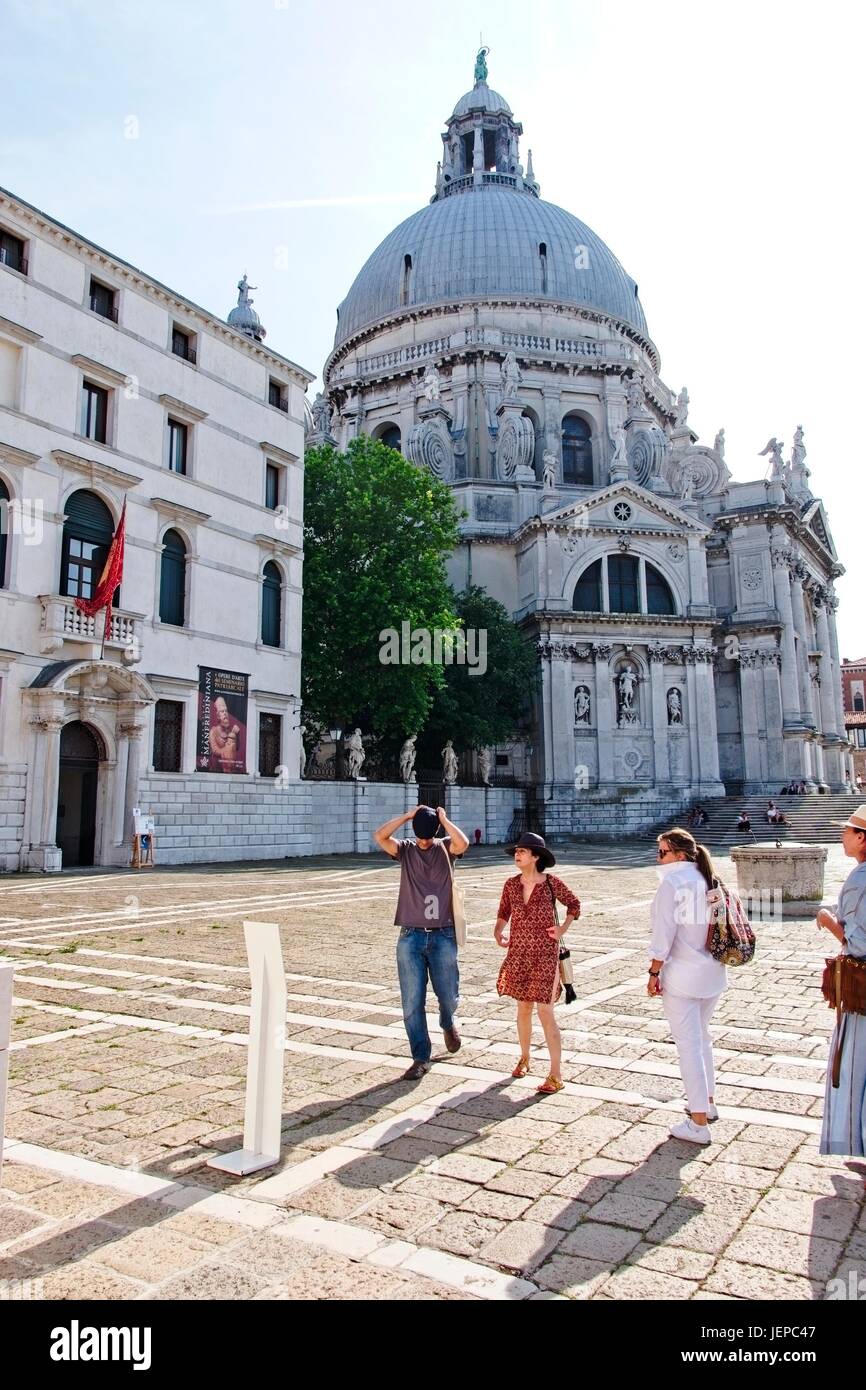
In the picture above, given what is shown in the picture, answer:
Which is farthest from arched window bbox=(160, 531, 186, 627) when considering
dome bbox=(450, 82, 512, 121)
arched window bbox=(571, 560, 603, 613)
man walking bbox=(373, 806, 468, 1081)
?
dome bbox=(450, 82, 512, 121)

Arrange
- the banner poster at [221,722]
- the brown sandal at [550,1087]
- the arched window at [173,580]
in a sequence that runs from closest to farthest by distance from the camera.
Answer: the brown sandal at [550,1087] < the arched window at [173,580] < the banner poster at [221,722]

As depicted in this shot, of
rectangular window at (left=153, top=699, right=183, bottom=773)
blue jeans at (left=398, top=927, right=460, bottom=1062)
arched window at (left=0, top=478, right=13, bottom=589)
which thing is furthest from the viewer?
rectangular window at (left=153, top=699, right=183, bottom=773)

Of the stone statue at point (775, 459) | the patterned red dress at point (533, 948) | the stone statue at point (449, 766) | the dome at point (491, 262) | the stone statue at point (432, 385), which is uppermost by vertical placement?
the dome at point (491, 262)

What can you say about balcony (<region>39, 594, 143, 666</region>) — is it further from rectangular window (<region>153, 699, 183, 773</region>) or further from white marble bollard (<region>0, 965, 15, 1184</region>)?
white marble bollard (<region>0, 965, 15, 1184</region>)

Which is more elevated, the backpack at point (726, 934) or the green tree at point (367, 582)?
the green tree at point (367, 582)

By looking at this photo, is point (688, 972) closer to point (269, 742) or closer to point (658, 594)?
point (269, 742)

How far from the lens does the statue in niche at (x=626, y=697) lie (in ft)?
151

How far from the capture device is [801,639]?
52.9m

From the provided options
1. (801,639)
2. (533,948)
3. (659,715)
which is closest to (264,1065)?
(533,948)

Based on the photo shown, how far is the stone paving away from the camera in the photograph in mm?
3676

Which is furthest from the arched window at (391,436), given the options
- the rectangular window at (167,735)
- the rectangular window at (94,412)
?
the rectangular window at (167,735)

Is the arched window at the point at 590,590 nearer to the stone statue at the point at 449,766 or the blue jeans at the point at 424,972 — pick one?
the stone statue at the point at 449,766

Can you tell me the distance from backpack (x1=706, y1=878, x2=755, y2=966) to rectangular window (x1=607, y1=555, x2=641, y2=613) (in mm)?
42466

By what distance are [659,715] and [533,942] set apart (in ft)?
135
